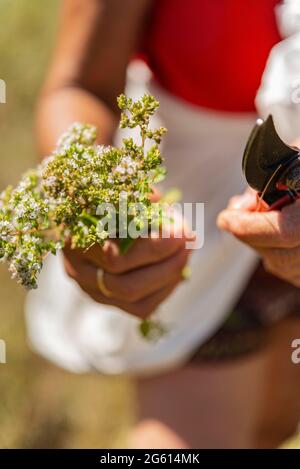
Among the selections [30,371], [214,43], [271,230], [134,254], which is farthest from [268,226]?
[30,371]

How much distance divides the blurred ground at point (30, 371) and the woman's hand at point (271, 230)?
0.92m

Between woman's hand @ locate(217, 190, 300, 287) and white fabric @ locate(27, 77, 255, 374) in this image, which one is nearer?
woman's hand @ locate(217, 190, 300, 287)

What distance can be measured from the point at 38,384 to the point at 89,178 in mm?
1607

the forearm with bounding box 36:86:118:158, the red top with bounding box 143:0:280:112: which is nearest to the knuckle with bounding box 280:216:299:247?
the forearm with bounding box 36:86:118:158

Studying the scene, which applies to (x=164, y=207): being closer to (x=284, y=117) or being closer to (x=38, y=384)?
(x=284, y=117)

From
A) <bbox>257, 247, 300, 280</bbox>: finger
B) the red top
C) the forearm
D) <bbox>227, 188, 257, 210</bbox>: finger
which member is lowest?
<bbox>257, 247, 300, 280</bbox>: finger

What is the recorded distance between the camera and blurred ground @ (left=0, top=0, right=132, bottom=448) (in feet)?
6.21

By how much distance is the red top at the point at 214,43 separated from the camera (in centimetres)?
114

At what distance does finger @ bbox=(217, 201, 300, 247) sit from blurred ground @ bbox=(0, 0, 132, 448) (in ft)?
3.08

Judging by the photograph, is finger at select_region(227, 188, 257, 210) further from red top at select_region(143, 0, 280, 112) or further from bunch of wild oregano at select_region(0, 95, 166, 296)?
red top at select_region(143, 0, 280, 112)

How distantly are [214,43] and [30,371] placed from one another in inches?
50.1

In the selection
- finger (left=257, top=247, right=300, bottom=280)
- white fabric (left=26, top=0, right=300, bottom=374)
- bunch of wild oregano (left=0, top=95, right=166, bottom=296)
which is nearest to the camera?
bunch of wild oregano (left=0, top=95, right=166, bottom=296)

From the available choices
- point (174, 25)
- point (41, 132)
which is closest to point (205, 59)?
point (174, 25)
